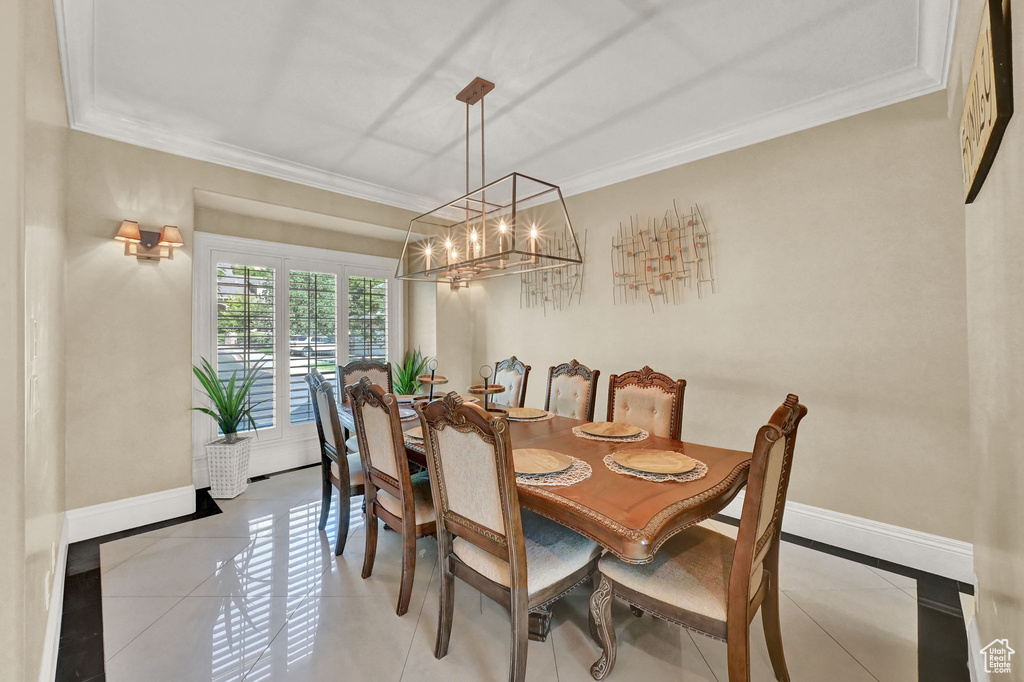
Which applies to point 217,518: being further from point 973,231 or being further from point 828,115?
point 828,115

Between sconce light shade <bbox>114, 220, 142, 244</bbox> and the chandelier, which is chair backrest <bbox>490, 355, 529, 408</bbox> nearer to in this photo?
the chandelier

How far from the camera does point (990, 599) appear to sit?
4.97ft

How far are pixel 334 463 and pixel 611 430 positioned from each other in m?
1.84

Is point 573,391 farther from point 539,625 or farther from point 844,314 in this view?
point 844,314

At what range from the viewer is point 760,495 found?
4.03ft

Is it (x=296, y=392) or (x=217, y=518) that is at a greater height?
(x=296, y=392)

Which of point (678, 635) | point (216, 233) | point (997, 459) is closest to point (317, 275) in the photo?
point (216, 233)

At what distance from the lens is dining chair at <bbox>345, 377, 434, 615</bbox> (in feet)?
6.28

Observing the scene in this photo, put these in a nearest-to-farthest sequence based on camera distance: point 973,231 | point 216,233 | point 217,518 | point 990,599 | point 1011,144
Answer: point 1011,144
point 990,599
point 973,231
point 217,518
point 216,233

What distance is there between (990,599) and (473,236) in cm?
266

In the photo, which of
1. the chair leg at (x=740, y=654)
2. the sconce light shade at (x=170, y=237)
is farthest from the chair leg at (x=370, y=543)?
the sconce light shade at (x=170, y=237)

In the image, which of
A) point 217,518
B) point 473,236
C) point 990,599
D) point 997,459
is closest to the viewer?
point 997,459

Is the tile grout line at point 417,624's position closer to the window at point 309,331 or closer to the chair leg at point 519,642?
the chair leg at point 519,642

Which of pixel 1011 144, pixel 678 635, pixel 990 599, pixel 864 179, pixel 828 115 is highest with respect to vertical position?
pixel 828 115
